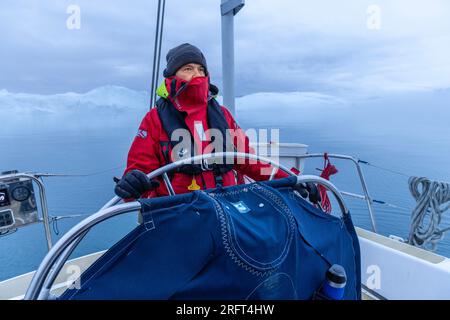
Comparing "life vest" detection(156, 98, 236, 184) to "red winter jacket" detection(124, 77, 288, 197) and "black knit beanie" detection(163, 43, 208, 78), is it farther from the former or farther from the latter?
"black knit beanie" detection(163, 43, 208, 78)

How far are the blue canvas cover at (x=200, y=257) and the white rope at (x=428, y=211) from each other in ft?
4.25

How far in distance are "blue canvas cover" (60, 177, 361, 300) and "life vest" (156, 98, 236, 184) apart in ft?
1.86

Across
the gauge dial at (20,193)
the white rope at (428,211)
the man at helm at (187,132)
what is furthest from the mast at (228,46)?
the gauge dial at (20,193)

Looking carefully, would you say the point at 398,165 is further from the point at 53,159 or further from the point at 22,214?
the point at 53,159

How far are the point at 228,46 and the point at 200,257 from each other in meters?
2.21

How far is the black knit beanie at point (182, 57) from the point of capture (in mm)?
1481

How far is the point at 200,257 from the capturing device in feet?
2.15

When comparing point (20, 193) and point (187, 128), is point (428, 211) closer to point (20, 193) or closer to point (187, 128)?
point (187, 128)

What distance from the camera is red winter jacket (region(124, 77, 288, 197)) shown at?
52.1 inches

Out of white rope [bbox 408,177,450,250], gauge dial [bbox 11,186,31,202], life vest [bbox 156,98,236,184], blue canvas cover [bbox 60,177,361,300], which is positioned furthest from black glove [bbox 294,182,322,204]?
gauge dial [bbox 11,186,31,202]
